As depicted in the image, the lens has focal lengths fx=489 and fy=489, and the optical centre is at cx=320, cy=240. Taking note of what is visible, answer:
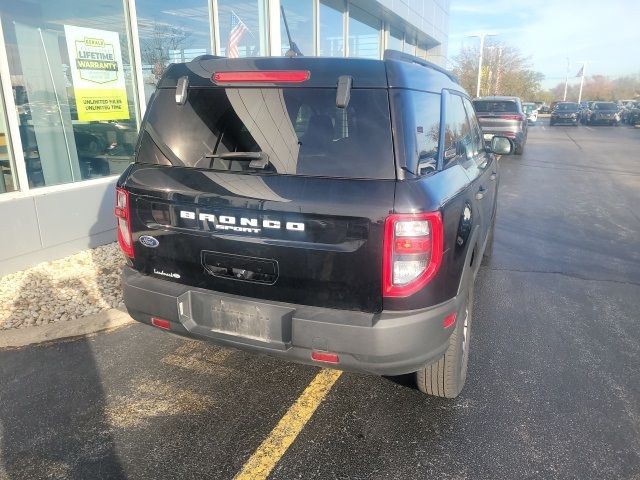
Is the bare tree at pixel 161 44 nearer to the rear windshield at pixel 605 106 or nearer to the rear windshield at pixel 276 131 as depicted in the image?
the rear windshield at pixel 276 131

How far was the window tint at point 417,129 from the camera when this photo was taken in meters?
2.35

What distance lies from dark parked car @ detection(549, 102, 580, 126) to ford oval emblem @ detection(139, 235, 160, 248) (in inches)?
1517

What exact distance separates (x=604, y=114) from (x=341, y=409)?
39.2 meters

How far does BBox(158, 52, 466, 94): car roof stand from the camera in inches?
95.3

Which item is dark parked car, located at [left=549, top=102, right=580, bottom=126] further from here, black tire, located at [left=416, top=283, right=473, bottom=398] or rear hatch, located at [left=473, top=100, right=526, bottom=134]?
black tire, located at [left=416, top=283, right=473, bottom=398]

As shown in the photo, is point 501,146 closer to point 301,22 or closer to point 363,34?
point 301,22

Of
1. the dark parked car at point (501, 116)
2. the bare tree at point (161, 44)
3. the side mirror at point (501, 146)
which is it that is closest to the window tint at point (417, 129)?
the side mirror at point (501, 146)

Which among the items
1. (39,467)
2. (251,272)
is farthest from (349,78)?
(39,467)

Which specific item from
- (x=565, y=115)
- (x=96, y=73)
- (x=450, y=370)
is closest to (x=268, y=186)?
(x=450, y=370)

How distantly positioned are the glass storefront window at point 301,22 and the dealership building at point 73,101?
3.53m

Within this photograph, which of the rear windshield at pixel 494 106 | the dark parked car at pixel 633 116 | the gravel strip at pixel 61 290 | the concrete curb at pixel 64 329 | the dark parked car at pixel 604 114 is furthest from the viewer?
the dark parked car at pixel 633 116

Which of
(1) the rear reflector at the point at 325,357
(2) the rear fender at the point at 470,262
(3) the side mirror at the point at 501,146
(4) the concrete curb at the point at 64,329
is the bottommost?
(4) the concrete curb at the point at 64,329

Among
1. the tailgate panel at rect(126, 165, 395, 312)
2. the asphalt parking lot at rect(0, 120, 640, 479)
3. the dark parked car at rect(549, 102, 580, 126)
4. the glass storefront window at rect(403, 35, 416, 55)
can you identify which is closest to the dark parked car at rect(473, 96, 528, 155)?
the glass storefront window at rect(403, 35, 416, 55)

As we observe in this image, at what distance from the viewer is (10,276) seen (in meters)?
5.06
